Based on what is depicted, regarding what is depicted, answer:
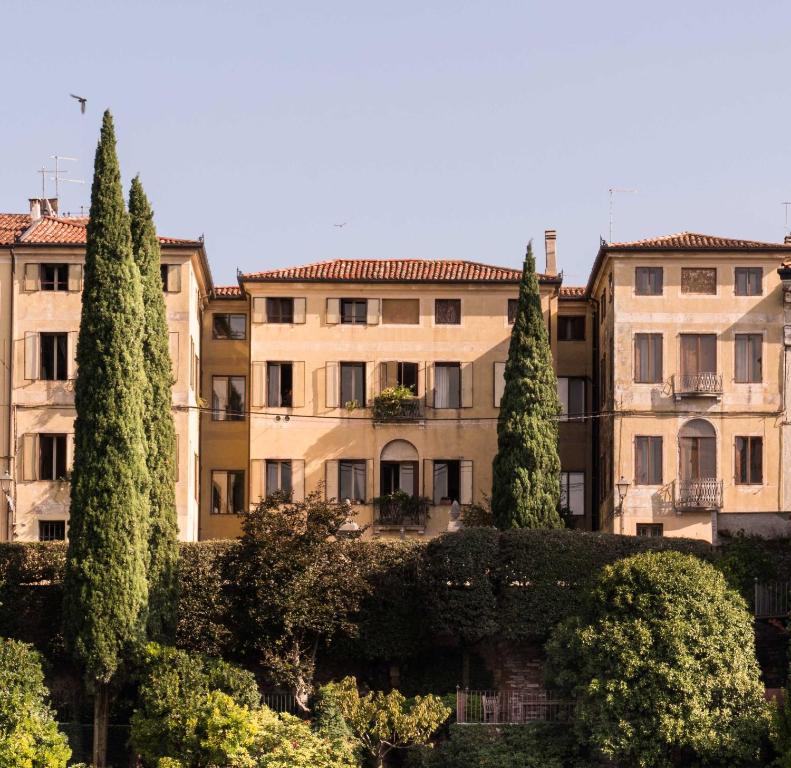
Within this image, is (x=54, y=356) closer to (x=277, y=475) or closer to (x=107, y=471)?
(x=277, y=475)

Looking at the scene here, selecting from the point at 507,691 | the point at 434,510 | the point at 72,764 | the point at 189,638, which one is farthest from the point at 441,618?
the point at 434,510

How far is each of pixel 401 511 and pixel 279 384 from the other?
634cm

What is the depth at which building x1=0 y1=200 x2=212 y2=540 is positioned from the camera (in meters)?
63.8

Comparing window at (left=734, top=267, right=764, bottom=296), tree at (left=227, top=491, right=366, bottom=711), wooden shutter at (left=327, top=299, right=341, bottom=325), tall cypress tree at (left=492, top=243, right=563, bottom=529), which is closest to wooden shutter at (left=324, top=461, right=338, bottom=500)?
wooden shutter at (left=327, top=299, right=341, bottom=325)

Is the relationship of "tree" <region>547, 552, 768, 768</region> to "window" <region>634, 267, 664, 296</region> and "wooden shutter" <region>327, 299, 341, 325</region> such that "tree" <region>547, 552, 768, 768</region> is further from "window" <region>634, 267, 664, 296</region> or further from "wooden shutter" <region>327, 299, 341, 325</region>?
"wooden shutter" <region>327, 299, 341, 325</region>

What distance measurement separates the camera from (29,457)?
210 feet

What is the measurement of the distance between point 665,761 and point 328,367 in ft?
84.7

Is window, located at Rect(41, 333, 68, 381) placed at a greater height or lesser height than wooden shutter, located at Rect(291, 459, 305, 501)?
greater

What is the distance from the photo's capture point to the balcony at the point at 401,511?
66500 mm

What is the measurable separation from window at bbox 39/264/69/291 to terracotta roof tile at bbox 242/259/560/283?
6369 mm

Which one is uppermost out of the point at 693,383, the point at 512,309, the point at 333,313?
the point at 512,309

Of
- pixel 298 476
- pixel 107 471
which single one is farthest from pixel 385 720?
pixel 298 476

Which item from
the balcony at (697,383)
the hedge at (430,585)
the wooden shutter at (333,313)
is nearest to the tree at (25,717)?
the hedge at (430,585)

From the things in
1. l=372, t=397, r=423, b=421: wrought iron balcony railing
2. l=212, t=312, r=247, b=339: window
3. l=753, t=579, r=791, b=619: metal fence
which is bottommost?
l=753, t=579, r=791, b=619: metal fence
